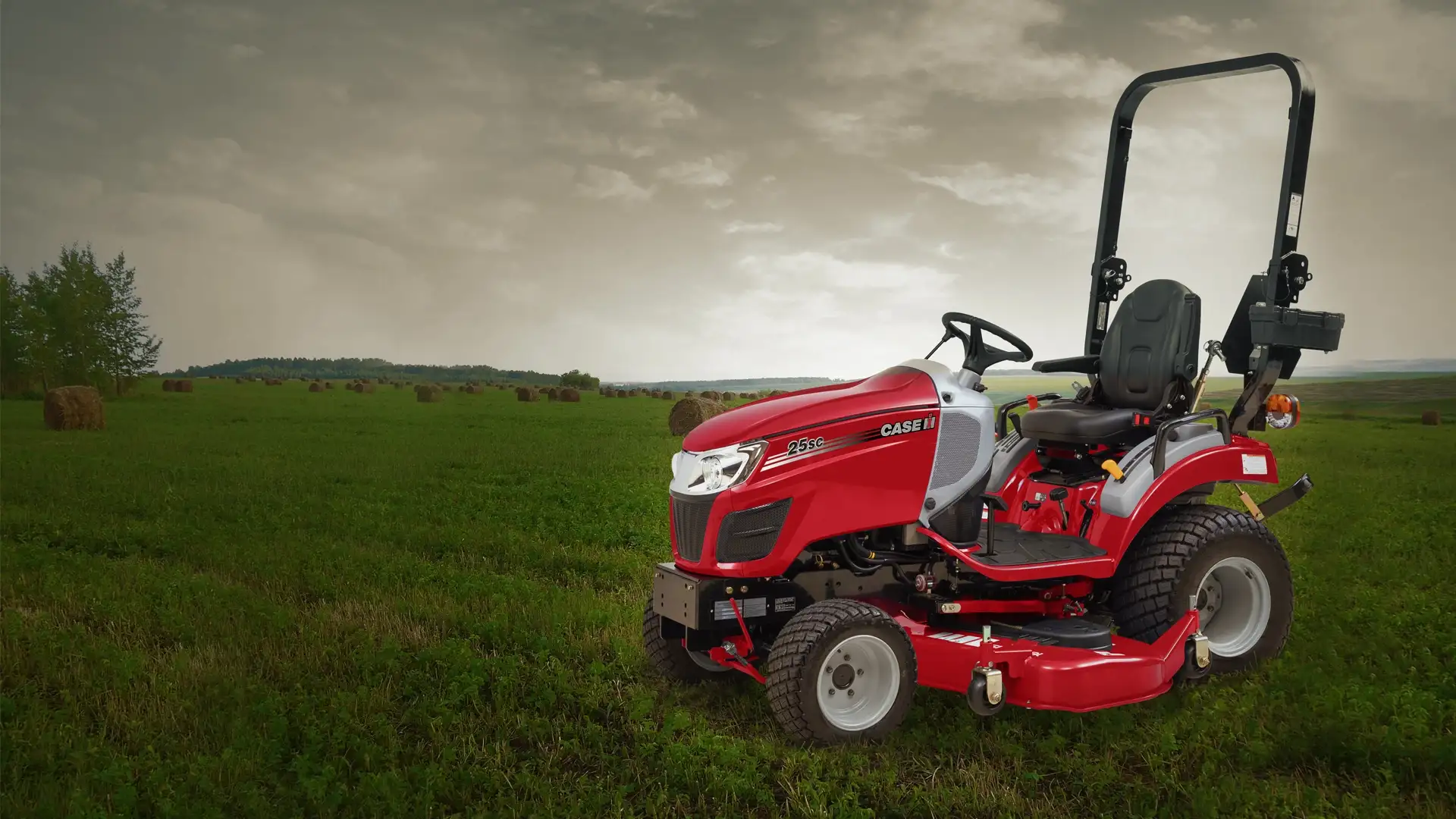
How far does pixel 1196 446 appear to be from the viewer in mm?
5941

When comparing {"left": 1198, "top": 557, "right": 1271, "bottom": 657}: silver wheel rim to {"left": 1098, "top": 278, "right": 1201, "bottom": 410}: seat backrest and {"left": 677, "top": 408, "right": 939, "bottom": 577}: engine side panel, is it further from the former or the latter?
{"left": 677, "top": 408, "right": 939, "bottom": 577}: engine side panel

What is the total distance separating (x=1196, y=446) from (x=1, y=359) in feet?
165

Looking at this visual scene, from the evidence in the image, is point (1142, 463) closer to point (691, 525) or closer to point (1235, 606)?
point (1235, 606)

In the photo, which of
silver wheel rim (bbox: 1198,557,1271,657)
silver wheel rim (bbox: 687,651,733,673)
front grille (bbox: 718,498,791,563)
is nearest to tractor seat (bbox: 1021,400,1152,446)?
silver wheel rim (bbox: 1198,557,1271,657)

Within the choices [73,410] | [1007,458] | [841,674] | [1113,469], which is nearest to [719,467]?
[841,674]

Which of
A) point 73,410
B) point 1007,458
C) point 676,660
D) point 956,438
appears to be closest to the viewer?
point 956,438

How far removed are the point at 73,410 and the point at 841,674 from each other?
2708 centimetres

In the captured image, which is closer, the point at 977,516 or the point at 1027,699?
the point at 1027,699

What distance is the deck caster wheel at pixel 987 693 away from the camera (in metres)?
4.74

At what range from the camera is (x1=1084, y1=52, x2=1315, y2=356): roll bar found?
6117 mm

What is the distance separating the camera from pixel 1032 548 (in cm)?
555

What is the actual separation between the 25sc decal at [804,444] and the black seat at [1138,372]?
2002mm

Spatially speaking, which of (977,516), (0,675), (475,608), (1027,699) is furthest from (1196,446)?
(0,675)

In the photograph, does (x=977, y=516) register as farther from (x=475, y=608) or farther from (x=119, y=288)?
(x=119, y=288)
